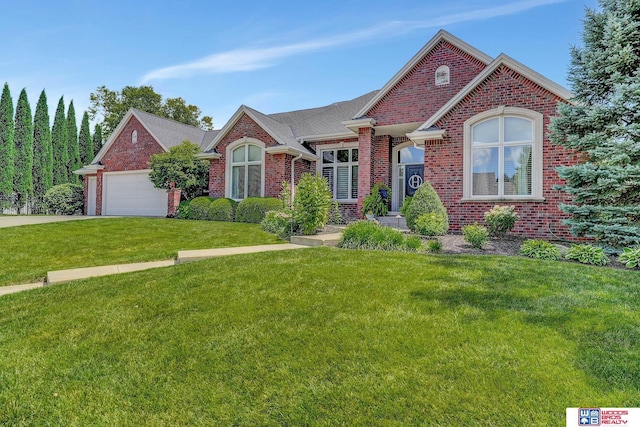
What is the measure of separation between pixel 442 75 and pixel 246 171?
346 inches

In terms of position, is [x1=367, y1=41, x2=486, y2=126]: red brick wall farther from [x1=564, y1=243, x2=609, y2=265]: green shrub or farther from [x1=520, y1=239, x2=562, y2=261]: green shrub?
[x1=564, y1=243, x2=609, y2=265]: green shrub

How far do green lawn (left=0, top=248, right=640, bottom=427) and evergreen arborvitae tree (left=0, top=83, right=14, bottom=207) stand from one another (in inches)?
956

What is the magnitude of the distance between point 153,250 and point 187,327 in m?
5.91

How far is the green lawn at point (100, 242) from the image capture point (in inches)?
300

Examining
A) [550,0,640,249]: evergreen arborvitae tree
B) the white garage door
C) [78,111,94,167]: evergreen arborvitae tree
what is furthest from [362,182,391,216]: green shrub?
[78,111,94,167]: evergreen arborvitae tree

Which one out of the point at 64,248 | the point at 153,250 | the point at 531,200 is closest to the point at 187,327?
the point at 153,250

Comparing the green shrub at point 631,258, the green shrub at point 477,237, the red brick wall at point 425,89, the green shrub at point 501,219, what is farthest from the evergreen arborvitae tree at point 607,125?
the red brick wall at point 425,89

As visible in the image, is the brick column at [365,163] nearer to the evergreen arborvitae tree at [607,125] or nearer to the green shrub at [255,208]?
the green shrub at [255,208]

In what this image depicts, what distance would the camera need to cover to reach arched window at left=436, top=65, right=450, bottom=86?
1273cm

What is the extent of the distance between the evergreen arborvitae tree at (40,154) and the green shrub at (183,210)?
15982mm

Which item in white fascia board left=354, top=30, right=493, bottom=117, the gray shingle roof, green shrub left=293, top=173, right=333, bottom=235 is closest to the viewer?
green shrub left=293, top=173, right=333, bottom=235

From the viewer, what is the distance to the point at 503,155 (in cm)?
980

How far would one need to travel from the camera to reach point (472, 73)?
12.4 metres

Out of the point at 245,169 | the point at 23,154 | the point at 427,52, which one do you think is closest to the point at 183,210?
the point at 245,169
